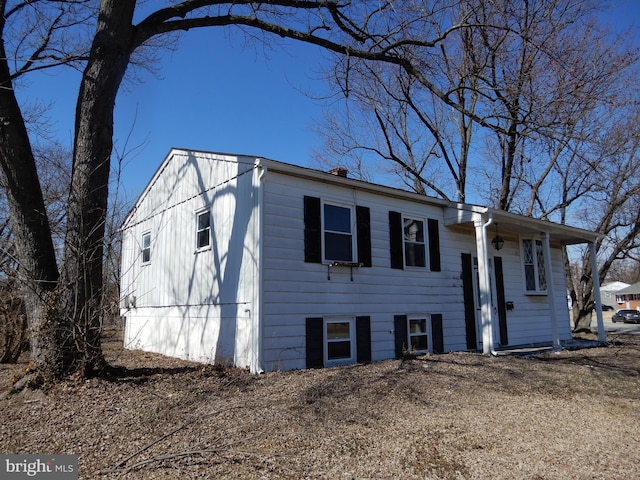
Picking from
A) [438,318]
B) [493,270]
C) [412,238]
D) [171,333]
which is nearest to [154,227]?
[171,333]

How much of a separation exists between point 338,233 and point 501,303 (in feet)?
18.9

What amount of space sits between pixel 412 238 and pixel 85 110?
707cm

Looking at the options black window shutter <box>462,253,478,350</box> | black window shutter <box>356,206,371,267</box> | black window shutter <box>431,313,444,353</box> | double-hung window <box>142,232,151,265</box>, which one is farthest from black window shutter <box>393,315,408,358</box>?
double-hung window <box>142,232,151,265</box>

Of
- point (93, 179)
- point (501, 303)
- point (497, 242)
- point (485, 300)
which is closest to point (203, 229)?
point (93, 179)

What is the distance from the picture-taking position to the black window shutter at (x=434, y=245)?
1079 cm

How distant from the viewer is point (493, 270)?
12188 mm

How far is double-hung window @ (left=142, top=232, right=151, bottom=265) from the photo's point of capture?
12336 mm

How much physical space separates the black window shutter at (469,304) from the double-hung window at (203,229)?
635 centimetres

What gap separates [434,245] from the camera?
10891 mm

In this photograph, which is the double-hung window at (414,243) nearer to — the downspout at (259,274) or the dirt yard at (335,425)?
the dirt yard at (335,425)

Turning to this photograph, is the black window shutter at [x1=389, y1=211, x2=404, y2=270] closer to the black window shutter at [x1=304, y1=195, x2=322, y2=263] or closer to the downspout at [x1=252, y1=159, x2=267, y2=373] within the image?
the black window shutter at [x1=304, y1=195, x2=322, y2=263]

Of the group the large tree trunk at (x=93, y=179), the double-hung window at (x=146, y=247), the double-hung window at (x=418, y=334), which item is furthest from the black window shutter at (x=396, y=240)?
the double-hung window at (x=146, y=247)

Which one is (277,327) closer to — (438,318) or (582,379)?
(438,318)

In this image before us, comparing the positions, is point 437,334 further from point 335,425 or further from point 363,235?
point 335,425
